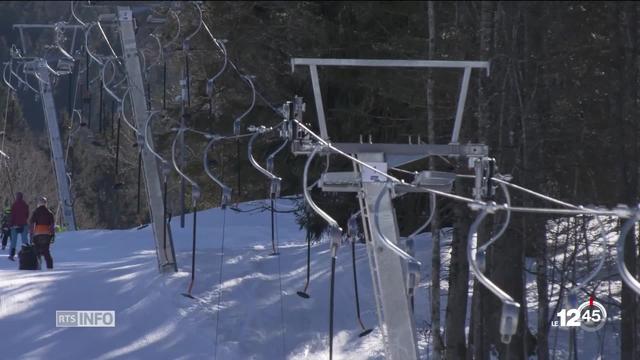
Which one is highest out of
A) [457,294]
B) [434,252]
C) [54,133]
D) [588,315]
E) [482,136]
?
[482,136]

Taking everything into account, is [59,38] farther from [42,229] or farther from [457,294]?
A: [457,294]

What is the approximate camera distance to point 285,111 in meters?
8.51

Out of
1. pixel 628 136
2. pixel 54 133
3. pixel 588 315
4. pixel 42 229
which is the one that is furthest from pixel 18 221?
pixel 628 136

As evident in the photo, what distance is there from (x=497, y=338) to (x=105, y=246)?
13.1m

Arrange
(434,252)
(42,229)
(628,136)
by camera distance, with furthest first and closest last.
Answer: (42,229) < (628,136) < (434,252)

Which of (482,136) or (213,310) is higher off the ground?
(482,136)

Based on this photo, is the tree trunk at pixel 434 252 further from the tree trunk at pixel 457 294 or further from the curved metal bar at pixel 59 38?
the curved metal bar at pixel 59 38

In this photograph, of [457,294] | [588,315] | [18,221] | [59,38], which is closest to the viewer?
[457,294]

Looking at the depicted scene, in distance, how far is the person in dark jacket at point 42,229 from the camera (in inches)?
798

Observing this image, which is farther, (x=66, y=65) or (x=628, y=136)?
(x=66, y=65)

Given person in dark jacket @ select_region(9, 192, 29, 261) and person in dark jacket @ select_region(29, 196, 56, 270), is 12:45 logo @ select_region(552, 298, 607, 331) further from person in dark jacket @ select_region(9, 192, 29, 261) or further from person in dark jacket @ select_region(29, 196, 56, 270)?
person in dark jacket @ select_region(9, 192, 29, 261)

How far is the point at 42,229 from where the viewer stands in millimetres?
20375

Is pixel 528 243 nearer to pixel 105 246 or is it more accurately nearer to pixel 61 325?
pixel 61 325

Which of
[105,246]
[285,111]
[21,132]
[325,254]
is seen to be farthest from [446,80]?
[21,132]
